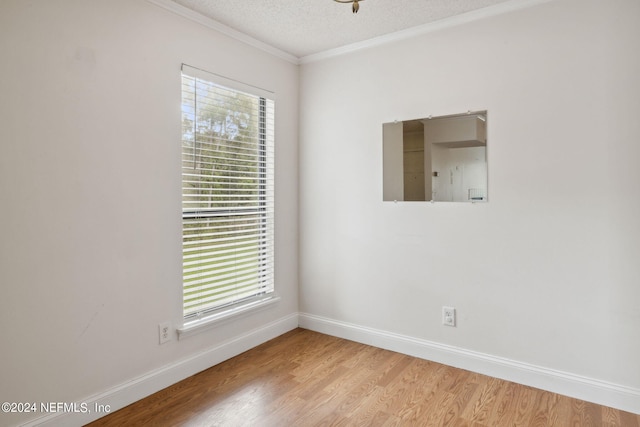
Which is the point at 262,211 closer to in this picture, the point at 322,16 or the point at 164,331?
the point at 164,331

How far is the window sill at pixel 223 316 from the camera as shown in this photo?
2.57 metres

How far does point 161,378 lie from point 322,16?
2.68 metres

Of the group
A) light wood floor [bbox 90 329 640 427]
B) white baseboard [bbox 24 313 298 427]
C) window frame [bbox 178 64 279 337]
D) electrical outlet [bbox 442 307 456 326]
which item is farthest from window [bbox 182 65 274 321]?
electrical outlet [bbox 442 307 456 326]

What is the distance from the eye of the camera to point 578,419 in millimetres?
2090

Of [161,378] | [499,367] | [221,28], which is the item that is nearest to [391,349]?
[499,367]

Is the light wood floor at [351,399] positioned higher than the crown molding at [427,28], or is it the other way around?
the crown molding at [427,28]

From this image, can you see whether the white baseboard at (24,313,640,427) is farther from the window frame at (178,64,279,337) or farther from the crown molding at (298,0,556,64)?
the crown molding at (298,0,556,64)

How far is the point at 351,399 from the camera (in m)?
2.31

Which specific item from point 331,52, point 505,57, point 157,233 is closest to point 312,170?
point 331,52

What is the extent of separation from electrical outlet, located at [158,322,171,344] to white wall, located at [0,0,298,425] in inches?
1.6

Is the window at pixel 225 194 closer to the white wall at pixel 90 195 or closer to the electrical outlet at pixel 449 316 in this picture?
the white wall at pixel 90 195

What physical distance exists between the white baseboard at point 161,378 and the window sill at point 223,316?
0.59 ft

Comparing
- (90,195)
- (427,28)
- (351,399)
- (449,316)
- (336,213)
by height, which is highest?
(427,28)

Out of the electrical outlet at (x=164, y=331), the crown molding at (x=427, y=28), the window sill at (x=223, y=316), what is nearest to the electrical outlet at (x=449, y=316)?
the window sill at (x=223, y=316)
